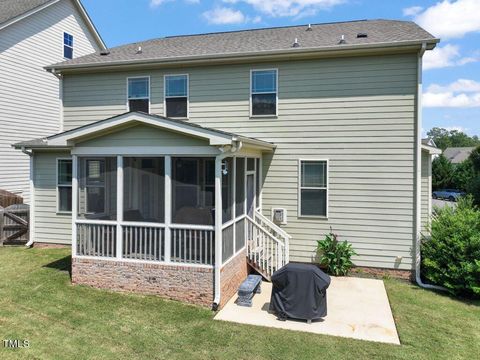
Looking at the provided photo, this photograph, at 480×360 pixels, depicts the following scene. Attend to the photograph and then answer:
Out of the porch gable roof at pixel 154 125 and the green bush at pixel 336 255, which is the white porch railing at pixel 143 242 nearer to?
the porch gable roof at pixel 154 125

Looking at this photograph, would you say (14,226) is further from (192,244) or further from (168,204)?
(192,244)

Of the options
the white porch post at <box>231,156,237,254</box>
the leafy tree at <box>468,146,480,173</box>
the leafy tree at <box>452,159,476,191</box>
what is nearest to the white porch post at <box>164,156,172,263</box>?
the white porch post at <box>231,156,237,254</box>

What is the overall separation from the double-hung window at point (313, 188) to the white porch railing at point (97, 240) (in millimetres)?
4737

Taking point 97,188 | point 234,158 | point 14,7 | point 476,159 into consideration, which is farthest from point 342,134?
point 476,159

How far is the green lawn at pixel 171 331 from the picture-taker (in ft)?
17.3

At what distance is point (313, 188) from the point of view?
9.47m

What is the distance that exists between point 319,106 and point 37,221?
29.2 ft

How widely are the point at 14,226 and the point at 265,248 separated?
769 cm

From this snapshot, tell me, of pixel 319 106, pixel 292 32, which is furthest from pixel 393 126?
pixel 292 32

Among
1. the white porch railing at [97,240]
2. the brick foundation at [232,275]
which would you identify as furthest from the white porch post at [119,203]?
the brick foundation at [232,275]

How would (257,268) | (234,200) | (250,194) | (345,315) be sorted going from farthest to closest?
(250,194), (257,268), (234,200), (345,315)

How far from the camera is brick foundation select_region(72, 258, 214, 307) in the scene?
697 centimetres

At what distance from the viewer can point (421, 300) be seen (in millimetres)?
7527

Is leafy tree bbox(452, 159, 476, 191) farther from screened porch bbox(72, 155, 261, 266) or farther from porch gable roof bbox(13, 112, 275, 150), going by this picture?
screened porch bbox(72, 155, 261, 266)
